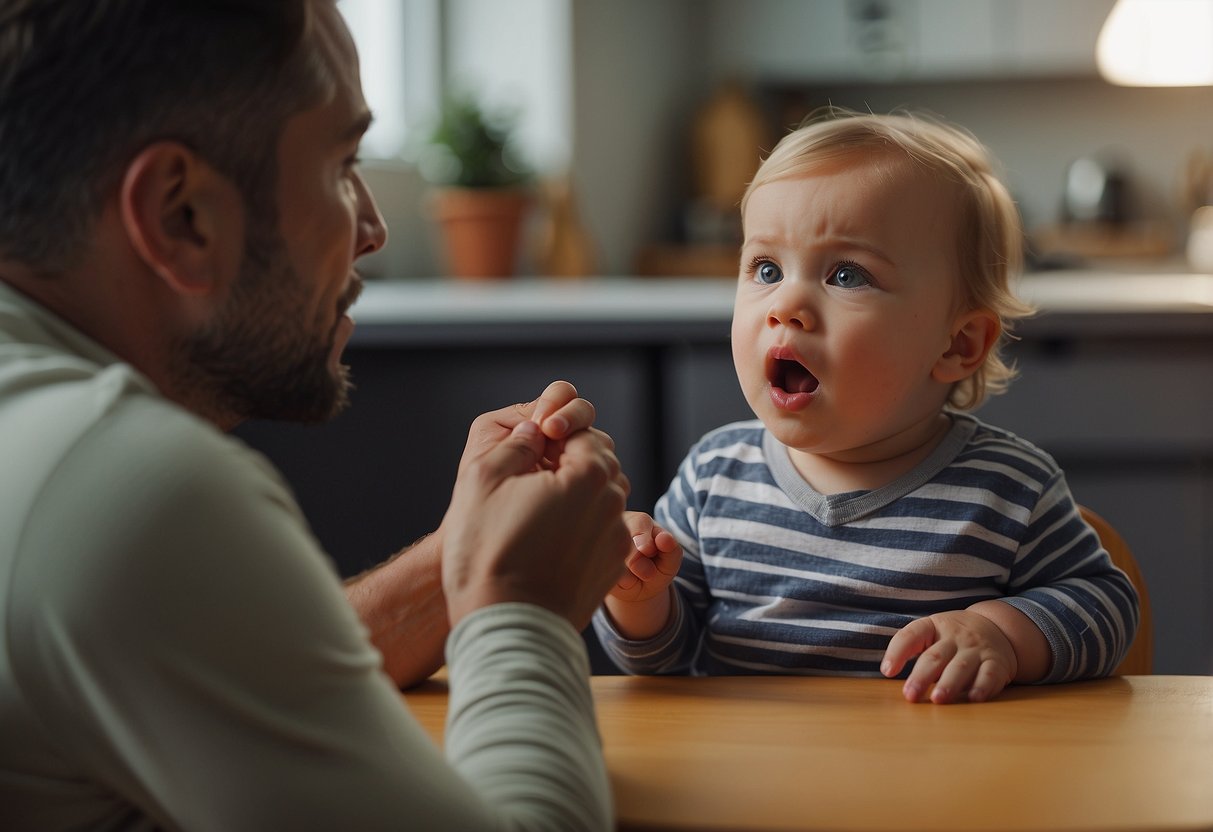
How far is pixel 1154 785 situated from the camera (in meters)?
0.79

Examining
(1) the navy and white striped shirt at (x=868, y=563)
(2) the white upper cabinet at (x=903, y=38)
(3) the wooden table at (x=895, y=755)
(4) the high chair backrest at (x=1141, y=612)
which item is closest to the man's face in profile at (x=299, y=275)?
(3) the wooden table at (x=895, y=755)

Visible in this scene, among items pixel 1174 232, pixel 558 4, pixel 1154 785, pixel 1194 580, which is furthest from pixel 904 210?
pixel 1174 232

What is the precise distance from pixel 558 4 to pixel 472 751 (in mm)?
3464

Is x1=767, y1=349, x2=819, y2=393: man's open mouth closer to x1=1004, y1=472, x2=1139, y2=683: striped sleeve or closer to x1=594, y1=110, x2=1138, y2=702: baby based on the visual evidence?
x1=594, y1=110, x2=1138, y2=702: baby

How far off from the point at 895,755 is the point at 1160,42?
11.2ft

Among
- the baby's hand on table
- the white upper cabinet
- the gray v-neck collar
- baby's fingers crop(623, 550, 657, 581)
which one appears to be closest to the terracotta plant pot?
the white upper cabinet

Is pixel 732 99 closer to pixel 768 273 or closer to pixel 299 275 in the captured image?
pixel 768 273

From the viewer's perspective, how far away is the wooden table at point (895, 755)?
2.47ft

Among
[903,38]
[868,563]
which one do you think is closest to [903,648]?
[868,563]

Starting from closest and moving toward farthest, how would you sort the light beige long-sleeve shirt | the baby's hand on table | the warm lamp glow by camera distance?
the light beige long-sleeve shirt
the baby's hand on table
the warm lamp glow

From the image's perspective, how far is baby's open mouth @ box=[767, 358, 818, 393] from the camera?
122cm

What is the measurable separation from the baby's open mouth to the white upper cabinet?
12.9ft

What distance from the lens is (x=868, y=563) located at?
119 centimetres

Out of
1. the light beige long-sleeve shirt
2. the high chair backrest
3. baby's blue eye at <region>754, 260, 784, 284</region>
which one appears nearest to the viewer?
the light beige long-sleeve shirt
